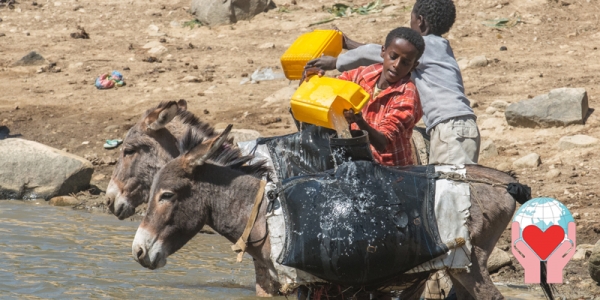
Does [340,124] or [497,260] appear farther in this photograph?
Answer: [497,260]

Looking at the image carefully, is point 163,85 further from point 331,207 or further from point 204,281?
point 331,207

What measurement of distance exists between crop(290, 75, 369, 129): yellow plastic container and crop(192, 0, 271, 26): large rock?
31.4ft

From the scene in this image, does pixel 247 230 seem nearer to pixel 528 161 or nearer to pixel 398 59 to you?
pixel 398 59

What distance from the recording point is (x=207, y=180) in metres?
4.69

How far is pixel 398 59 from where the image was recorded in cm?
502

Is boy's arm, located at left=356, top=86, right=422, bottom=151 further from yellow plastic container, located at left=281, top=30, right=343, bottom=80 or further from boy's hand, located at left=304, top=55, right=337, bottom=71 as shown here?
yellow plastic container, located at left=281, top=30, right=343, bottom=80

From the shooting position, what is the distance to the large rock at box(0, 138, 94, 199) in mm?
10062

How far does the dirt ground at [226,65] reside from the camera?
10.1 m

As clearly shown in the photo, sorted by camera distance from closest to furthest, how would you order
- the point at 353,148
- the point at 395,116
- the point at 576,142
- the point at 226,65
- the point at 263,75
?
the point at 353,148 < the point at 395,116 < the point at 576,142 < the point at 263,75 < the point at 226,65

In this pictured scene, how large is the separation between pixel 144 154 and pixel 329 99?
102 inches

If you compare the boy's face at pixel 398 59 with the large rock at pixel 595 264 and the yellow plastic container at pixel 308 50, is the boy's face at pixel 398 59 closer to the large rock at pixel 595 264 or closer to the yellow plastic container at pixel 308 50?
the yellow plastic container at pixel 308 50

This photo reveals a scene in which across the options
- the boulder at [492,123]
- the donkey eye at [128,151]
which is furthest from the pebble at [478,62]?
the donkey eye at [128,151]

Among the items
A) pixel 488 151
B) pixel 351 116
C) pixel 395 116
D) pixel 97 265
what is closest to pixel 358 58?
pixel 395 116

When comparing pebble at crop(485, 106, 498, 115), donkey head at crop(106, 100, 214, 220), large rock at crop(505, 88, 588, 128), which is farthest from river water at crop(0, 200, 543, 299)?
pebble at crop(485, 106, 498, 115)
